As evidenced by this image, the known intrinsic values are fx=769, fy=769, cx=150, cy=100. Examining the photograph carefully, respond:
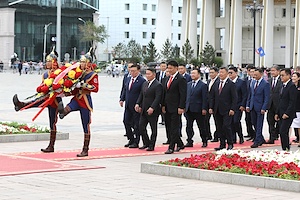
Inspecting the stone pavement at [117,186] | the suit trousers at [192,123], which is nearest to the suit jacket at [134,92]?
the suit trousers at [192,123]

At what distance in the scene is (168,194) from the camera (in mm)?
11164

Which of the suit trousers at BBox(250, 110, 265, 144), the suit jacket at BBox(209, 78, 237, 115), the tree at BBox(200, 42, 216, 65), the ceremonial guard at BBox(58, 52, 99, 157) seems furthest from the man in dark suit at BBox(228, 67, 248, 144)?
the tree at BBox(200, 42, 216, 65)

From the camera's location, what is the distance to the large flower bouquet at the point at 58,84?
1562cm

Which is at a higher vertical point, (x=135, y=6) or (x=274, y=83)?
(x=135, y=6)

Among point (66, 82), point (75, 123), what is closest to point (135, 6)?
point (75, 123)

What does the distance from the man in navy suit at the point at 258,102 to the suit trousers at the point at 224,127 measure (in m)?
1.64

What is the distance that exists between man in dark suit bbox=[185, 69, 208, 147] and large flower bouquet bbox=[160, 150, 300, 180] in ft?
16.0

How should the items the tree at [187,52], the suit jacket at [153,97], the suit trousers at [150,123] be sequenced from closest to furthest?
1. the suit jacket at [153,97]
2. the suit trousers at [150,123]
3. the tree at [187,52]

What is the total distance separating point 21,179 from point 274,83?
31.4 ft

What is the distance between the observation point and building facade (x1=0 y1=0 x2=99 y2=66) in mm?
115812

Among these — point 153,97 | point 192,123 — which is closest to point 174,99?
point 153,97

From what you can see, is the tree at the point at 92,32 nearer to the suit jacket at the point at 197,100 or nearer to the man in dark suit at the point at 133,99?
the suit jacket at the point at 197,100

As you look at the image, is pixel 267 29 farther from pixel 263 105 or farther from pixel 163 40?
pixel 263 105

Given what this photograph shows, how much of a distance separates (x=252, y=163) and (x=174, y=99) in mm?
4682
